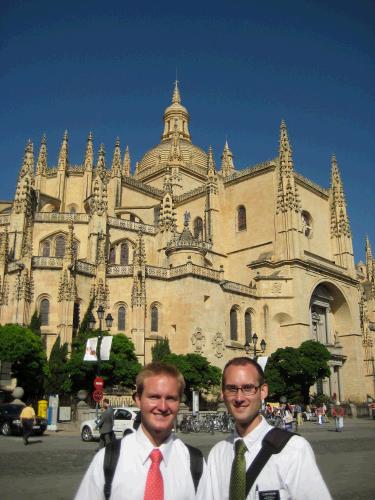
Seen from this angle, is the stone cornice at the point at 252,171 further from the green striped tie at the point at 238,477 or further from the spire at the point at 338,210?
the green striped tie at the point at 238,477

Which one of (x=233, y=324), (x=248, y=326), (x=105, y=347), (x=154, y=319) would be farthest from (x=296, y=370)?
(x=105, y=347)

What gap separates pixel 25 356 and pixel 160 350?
907 cm

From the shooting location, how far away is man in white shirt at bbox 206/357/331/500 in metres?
3.03

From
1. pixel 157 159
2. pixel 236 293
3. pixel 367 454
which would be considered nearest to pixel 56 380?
pixel 236 293

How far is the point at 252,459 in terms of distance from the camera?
10.4 feet

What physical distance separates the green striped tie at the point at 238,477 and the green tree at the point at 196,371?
98.1 ft

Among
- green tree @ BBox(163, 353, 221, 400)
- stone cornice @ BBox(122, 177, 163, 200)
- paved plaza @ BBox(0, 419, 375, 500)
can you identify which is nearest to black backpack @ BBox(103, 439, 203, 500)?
paved plaza @ BBox(0, 419, 375, 500)

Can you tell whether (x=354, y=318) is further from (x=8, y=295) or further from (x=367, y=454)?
(x=367, y=454)

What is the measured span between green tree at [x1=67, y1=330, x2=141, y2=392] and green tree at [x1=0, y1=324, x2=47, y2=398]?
188 cm

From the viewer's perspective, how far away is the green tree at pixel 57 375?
30.6 m

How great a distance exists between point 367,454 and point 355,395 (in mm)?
35501

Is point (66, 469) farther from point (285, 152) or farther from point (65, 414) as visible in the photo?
point (285, 152)

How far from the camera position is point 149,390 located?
317 centimetres

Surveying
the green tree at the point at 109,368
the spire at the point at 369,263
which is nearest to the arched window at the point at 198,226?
the green tree at the point at 109,368
